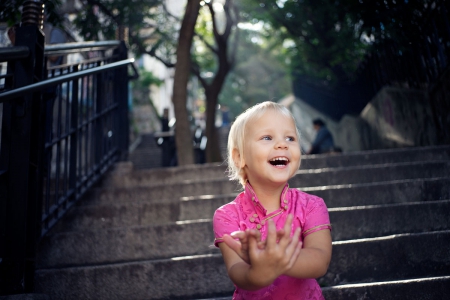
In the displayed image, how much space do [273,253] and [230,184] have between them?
285cm

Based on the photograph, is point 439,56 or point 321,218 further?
point 439,56

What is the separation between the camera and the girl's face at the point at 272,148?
A: 5.86 feet

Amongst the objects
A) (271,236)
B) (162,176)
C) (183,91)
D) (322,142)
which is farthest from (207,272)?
(322,142)

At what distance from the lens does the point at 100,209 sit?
3.66 m

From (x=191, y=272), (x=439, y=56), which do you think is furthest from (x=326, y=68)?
(x=191, y=272)

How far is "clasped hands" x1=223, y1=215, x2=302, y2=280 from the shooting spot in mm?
1326

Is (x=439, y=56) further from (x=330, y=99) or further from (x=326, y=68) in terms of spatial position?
(x=330, y=99)

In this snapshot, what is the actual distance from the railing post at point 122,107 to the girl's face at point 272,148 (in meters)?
3.71

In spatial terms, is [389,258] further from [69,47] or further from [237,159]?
[69,47]

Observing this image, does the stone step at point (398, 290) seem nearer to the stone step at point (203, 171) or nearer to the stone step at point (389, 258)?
the stone step at point (389, 258)

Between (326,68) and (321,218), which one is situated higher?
(326,68)

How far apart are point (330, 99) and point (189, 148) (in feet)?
22.7

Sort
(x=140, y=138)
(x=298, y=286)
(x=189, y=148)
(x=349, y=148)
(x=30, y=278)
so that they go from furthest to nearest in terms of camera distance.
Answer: (x=140, y=138) < (x=349, y=148) < (x=189, y=148) < (x=30, y=278) < (x=298, y=286)

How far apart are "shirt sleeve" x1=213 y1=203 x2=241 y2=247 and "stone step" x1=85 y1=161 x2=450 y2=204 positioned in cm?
225
